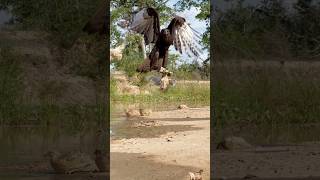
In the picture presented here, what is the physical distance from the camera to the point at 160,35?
5.16 metres

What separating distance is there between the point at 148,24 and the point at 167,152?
5.41ft

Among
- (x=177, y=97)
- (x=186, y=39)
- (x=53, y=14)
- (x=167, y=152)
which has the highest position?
(x=53, y=14)

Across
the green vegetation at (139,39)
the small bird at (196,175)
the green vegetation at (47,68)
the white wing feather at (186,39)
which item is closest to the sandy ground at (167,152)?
the small bird at (196,175)

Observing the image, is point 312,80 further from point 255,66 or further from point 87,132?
point 87,132

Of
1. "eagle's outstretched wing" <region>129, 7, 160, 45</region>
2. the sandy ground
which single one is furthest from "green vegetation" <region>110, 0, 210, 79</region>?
the sandy ground

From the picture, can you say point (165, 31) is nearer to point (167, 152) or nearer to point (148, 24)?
point (148, 24)

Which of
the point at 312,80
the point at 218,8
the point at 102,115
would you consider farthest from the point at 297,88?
the point at 102,115

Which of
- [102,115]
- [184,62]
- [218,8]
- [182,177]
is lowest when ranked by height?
[182,177]

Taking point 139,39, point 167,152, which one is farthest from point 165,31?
point 167,152

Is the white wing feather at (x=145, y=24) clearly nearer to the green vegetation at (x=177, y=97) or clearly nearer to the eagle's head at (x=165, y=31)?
the eagle's head at (x=165, y=31)

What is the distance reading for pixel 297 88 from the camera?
8500mm

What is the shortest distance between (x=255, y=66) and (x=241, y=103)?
0.57 meters

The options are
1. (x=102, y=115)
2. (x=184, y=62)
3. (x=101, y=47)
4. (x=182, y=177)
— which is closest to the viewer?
(x=184, y=62)

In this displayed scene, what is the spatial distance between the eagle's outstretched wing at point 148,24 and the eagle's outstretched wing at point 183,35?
4.7 inches
